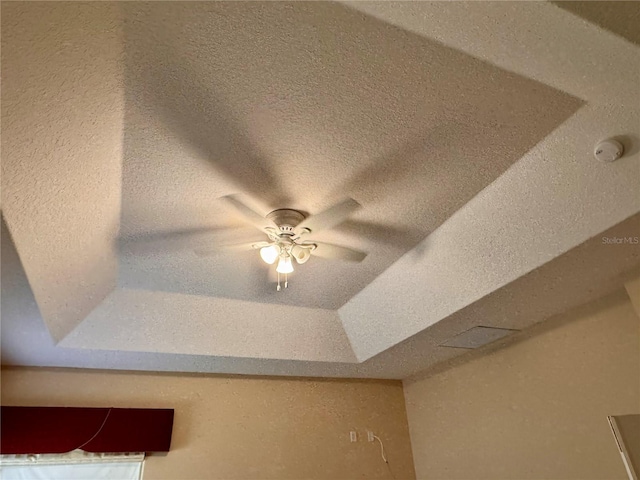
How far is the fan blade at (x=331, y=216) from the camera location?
1.71m

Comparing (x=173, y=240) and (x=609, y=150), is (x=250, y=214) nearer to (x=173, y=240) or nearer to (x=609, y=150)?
(x=173, y=240)

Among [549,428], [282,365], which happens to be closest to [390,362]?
[282,365]

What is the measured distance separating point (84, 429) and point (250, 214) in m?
2.28

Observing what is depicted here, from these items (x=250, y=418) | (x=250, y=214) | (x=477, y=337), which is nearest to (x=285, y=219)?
(x=250, y=214)

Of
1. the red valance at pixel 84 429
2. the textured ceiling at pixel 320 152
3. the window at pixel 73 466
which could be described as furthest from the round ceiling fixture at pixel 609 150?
the window at pixel 73 466

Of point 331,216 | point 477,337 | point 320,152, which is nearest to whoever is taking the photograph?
point 320,152

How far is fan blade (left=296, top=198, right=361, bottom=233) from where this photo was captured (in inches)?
67.5

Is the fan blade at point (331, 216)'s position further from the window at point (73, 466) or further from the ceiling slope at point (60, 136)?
the window at point (73, 466)

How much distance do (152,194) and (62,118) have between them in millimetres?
514

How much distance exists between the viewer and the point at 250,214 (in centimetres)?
181

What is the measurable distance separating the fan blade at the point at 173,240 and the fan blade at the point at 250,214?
148 millimetres

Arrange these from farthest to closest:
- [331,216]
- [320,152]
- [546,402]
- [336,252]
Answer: [546,402]
[336,252]
[331,216]
[320,152]

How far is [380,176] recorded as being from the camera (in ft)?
6.02

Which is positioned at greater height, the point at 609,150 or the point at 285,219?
the point at 285,219
